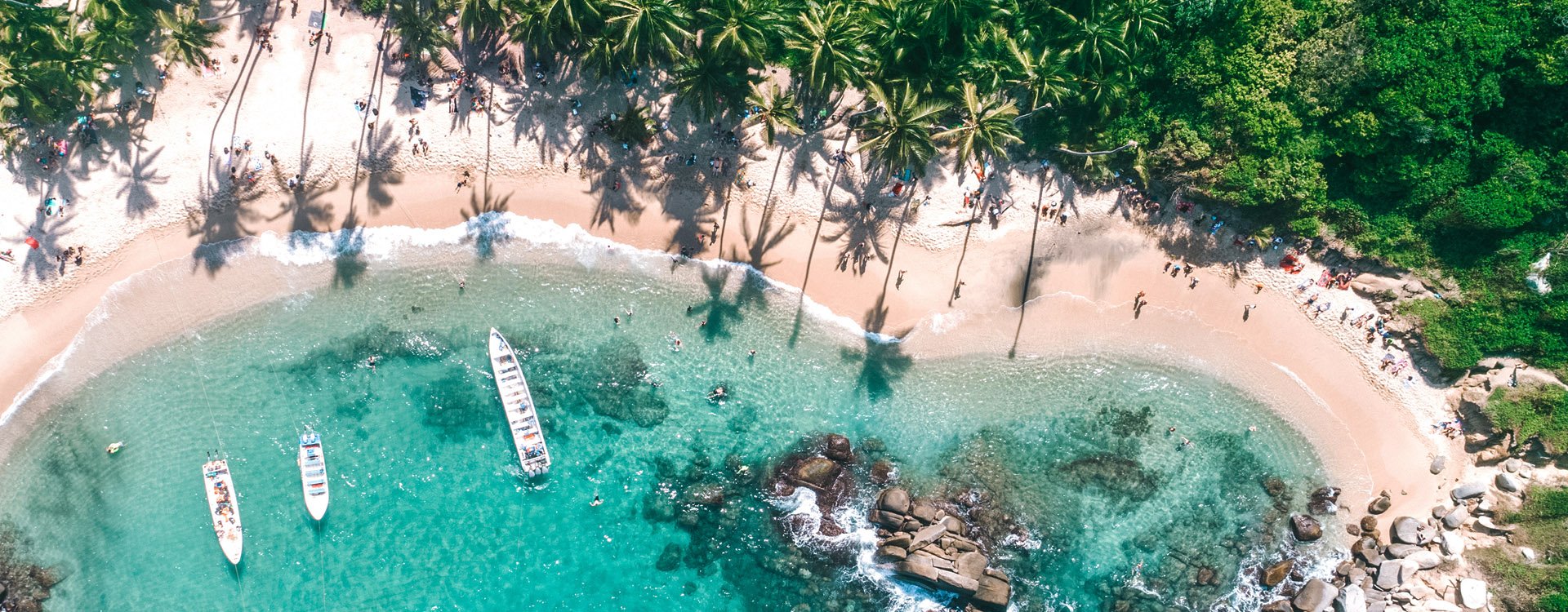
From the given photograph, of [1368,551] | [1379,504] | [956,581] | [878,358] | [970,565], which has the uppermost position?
[878,358]

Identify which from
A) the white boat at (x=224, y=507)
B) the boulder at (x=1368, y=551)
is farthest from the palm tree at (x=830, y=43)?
the boulder at (x=1368, y=551)

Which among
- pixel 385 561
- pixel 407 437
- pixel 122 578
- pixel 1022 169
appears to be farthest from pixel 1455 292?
pixel 122 578

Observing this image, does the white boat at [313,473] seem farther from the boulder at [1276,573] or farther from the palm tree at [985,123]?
the boulder at [1276,573]

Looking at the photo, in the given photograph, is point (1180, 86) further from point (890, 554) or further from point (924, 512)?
point (890, 554)

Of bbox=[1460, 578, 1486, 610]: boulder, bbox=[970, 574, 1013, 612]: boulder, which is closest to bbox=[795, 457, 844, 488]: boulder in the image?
bbox=[970, 574, 1013, 612]: boulder

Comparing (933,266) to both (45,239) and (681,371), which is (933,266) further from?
(45,239)

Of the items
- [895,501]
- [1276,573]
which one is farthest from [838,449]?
[1276,573]

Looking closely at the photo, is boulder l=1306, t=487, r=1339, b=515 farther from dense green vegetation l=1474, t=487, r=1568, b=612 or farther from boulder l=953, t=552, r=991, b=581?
boulder l=953, t=552, r=991, b=581
